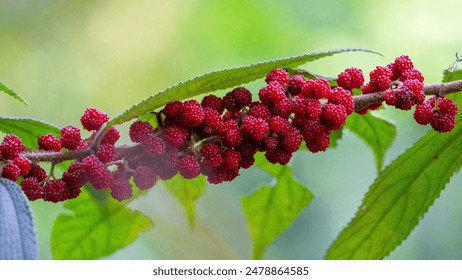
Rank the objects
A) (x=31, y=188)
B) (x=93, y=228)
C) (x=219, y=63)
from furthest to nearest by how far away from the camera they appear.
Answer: (x=219, y=63) → (x=93, y=228) → (x=31, y=188)

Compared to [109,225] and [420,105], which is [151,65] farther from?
[420,105]

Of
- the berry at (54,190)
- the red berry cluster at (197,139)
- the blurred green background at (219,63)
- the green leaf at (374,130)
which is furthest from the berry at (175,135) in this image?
the blurred green background at (219,63)

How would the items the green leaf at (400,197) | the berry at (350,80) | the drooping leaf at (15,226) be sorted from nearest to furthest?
the drooping leaf at (15,226) → the berry at (350,80) → the green leaf at (400,197)

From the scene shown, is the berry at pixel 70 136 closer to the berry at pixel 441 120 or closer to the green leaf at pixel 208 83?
the green leaf at pixel 208 83

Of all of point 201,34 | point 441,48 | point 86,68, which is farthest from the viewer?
point 86,68

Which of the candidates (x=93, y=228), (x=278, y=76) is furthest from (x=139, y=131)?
(x=93, y=228)

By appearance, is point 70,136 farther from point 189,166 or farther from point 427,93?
point 427,93
